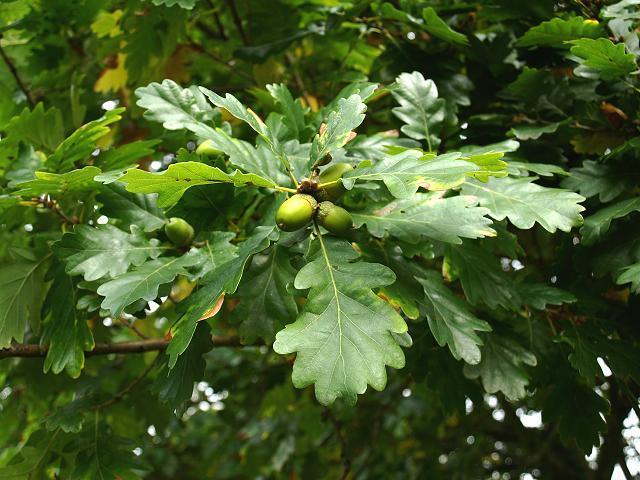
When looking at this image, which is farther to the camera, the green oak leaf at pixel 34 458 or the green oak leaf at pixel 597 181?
the green oak leaf at pixel 34 458

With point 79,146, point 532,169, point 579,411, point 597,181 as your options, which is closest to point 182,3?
point 79,146

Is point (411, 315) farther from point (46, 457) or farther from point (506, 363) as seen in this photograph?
point (46, 457)

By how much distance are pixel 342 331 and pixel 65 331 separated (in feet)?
2.16

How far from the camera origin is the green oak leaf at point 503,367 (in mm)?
1351

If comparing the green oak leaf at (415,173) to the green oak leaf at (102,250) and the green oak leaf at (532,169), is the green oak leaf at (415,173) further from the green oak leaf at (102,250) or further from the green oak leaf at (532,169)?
the green oak leaf at (102,250)

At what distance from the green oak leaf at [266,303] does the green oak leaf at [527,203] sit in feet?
1.36

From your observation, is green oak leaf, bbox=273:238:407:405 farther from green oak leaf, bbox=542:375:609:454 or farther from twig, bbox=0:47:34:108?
twig, bbox=0:47:34:108

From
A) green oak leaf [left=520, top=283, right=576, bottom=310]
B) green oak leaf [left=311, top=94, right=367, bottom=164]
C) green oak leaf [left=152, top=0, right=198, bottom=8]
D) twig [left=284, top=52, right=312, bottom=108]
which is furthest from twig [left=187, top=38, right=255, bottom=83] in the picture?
A: green oak leaf [left=520, top=283, right=576, bottom=310]

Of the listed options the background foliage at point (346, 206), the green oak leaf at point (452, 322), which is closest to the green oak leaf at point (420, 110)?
the background foliage at point (346, 206)

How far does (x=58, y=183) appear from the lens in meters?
1.23

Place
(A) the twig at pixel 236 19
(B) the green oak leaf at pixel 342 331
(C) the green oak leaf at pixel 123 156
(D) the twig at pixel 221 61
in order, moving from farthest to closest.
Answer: (D) the twig at pixel 221 61
(A) the twig at pixel 236 19
(C) the green oak leaf at pixel 123 156
(B) the green oak leaf at pixel 342 331

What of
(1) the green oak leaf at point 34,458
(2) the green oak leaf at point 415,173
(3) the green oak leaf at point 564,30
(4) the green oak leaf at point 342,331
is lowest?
(1) the green oak leaf at point 34,458

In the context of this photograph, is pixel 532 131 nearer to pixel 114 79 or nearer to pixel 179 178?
pixel 179 178

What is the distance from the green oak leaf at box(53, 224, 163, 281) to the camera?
1203 millimetres
